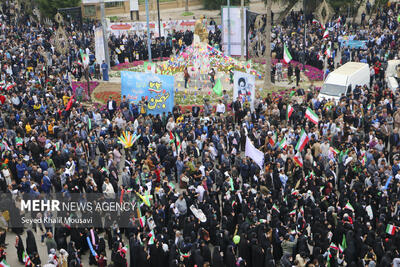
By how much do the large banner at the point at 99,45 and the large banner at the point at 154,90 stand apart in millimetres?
9175

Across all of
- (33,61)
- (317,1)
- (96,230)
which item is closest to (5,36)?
(33,61)

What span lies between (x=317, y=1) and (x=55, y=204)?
3141 centimetres

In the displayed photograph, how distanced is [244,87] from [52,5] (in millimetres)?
27301

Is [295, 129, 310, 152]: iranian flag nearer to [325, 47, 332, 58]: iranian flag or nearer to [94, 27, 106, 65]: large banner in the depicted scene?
[325, 47, 332, 58]: iranian flag

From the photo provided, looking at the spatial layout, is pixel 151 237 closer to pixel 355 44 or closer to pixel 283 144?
pixel 283 144

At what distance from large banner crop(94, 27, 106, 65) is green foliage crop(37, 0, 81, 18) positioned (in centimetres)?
1400

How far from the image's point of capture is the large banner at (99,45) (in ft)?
110

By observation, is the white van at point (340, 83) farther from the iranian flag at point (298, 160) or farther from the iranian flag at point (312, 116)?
the iranian flag at point (298, 160)

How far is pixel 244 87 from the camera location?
24.4m

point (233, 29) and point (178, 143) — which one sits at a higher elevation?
point (233, 29)

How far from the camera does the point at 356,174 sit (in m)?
17.4

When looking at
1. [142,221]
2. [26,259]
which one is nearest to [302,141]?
[142,221]

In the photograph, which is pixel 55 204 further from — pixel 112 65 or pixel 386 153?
pixel 112 65

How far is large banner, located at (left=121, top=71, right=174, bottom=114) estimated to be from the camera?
2464 centimetres
